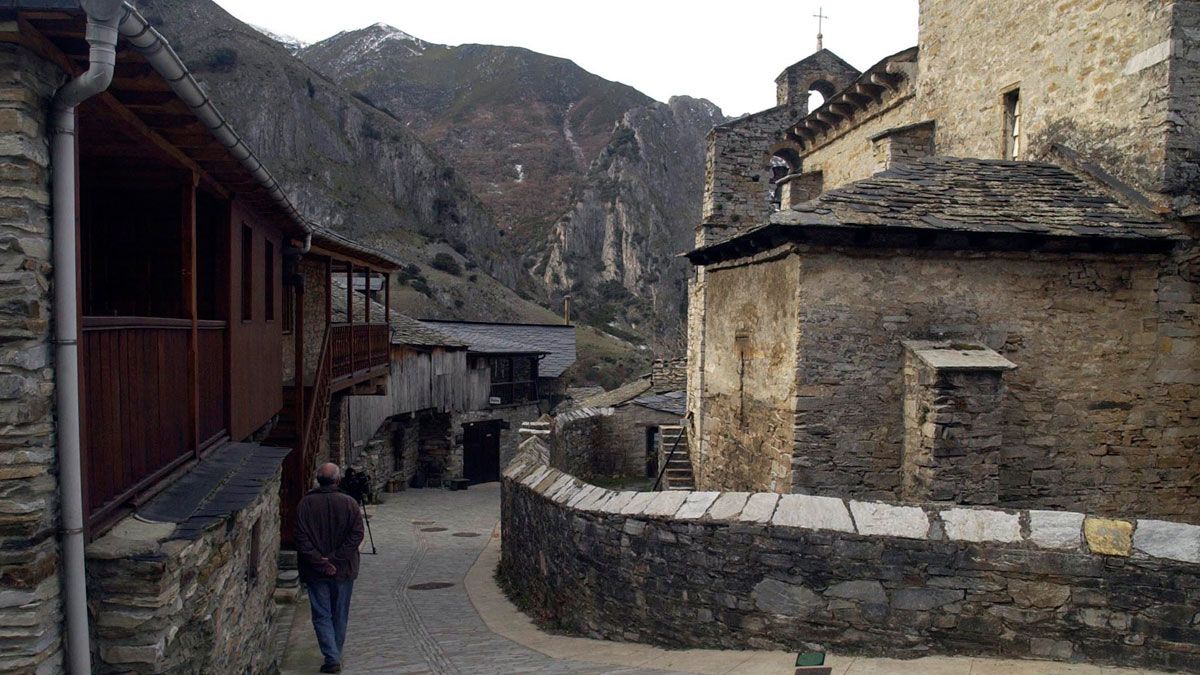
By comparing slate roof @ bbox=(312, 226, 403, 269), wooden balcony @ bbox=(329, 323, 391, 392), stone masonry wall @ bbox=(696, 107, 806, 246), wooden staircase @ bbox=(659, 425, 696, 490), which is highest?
stone masonry wall @ bbox=(696, 107, 806, 246)

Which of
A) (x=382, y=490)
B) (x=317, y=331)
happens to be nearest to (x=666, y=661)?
(x=317, y=331)

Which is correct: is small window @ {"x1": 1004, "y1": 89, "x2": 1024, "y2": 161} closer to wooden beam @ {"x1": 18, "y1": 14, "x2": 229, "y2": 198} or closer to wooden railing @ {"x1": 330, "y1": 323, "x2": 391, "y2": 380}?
wooden beam @ {"x1": 18, "y1": 14, "x2": 229, "y2": 198}

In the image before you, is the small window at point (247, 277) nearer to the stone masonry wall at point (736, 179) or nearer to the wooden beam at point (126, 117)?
the wooden beam at point (126, 117)

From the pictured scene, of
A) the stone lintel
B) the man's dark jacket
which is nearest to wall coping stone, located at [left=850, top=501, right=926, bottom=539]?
the stone lintel

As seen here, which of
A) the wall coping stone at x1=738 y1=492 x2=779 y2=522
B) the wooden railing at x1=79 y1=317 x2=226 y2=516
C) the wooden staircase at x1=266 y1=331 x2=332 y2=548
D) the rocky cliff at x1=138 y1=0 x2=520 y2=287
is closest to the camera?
the wooden railing at x1=79 y1=317 x2=226 y2=516

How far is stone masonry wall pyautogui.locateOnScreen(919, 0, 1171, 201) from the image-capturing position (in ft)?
31.1

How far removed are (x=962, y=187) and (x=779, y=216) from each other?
2.63 m

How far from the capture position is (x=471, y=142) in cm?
10044

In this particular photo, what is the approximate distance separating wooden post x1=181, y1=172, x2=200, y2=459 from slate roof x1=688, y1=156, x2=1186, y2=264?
5644 millimetres

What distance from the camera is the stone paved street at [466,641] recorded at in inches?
225

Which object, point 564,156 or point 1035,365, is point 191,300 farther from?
point 564,156

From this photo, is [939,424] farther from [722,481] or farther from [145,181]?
[145,181]

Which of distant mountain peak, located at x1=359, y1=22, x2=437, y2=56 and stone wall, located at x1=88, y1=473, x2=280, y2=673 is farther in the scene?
distant mountain peak, located at x1=359, y1=22, x2=437, y2=56

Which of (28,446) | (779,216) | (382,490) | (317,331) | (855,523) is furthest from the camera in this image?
(382,490)
